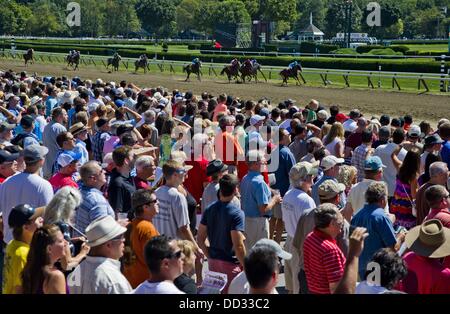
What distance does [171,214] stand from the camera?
6617 millimetres

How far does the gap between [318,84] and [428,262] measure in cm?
2671

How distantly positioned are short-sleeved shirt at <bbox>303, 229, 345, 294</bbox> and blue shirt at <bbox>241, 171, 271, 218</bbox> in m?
1.91

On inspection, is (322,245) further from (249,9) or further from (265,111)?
(249,9)

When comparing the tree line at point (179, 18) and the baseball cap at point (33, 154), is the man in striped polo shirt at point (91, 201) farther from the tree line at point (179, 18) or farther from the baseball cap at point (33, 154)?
the tree line at point (179, 18)

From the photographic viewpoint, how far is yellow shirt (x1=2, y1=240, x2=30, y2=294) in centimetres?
504

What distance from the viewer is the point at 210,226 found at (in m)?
6.46

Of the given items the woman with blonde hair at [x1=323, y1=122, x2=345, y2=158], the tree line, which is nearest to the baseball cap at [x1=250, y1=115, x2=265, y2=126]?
the woman with blonde hair at [x1=323, y1=122, x2=345, y2=158]

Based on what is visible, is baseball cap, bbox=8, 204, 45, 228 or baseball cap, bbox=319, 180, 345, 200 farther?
baseball cap, bbox=319, 180, 345, 200

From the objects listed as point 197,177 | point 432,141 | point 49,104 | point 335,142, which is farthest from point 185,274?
point 49,104

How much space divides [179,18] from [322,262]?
4367 inches

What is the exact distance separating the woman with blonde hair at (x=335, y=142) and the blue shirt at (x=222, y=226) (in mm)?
3615

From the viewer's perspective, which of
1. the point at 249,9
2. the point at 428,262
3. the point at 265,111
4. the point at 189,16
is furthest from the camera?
the point at 189,16

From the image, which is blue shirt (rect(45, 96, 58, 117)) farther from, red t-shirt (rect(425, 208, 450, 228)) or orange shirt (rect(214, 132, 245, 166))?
red t-shirt (rect(425, 208, 450, 228))
